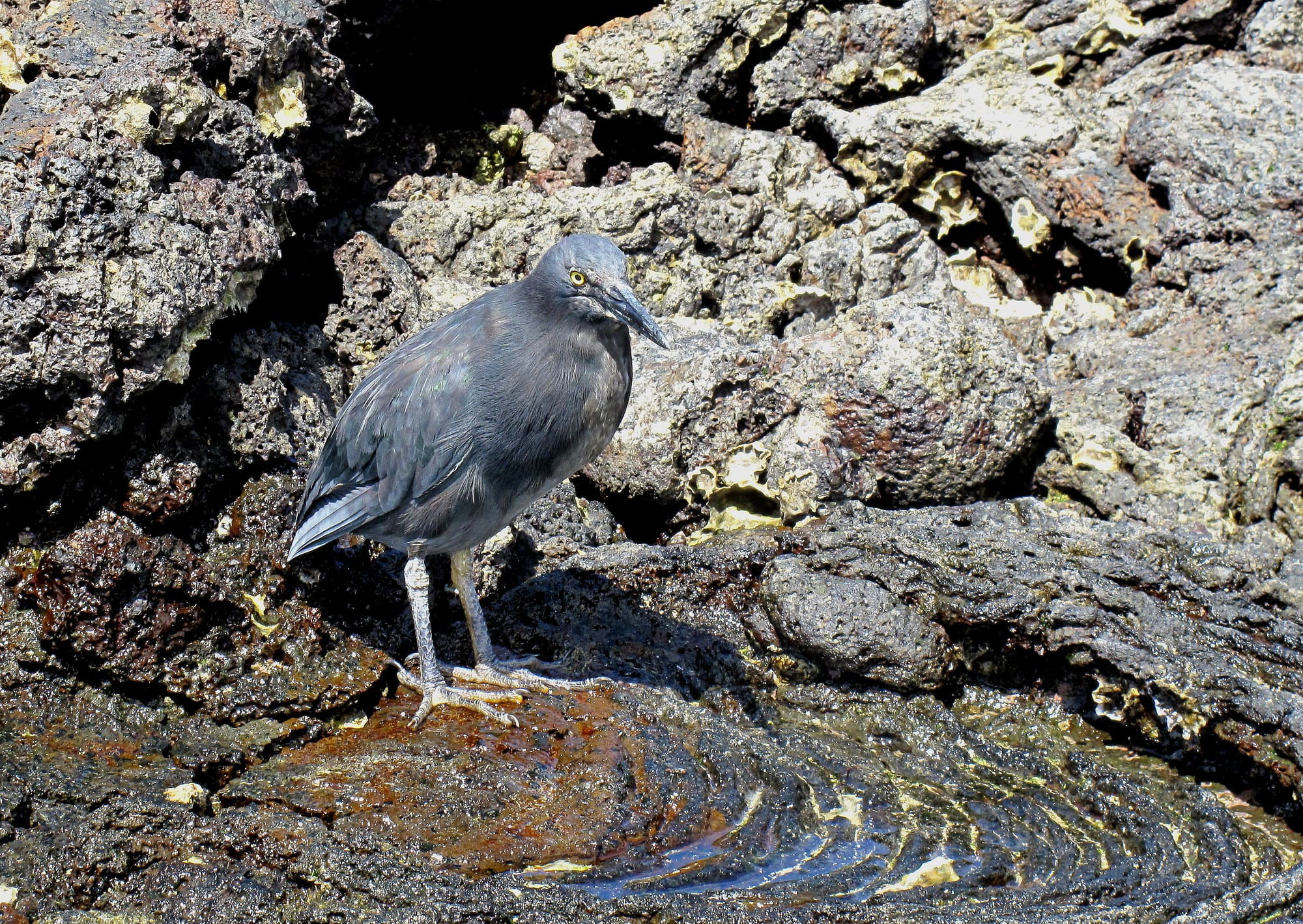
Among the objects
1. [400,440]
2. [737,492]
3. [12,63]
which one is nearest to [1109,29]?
[737,492]

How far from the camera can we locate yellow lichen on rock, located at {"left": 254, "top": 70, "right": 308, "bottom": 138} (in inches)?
223

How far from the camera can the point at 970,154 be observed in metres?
7.39

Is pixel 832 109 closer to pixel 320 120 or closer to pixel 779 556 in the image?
pixel 320 120

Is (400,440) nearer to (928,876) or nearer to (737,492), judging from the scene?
(737,492)

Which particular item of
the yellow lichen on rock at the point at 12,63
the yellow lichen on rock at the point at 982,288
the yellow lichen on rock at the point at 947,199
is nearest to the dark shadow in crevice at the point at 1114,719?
the yellow lichen on rock at the point at 982,288

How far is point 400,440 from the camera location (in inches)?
183

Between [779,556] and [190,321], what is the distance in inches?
96.5

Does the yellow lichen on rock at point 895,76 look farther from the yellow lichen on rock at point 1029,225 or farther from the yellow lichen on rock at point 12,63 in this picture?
the yellow lichen on rock at point 12,63

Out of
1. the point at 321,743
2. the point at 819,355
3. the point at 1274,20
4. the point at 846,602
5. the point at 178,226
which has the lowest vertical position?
the point at 321,743

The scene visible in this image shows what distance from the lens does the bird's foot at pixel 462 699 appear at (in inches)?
179

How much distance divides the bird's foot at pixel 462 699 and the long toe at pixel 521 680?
6 centimetres

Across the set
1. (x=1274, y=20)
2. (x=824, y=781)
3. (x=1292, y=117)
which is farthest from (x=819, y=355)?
(x=1274, y=20)

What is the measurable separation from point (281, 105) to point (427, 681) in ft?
9.16

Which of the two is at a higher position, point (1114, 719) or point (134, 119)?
point (134, 119)
